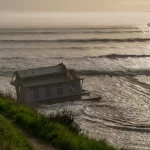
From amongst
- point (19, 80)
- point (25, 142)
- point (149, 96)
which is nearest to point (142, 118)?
point (149, 96)

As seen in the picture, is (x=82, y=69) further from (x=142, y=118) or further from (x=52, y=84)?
(x=142, y=118)

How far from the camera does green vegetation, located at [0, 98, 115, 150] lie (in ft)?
39.6

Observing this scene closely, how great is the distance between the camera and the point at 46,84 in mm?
29500

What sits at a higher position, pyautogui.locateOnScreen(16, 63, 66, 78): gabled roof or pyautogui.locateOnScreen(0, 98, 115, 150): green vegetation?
pyautogui.locateOnScreen(0, 98, 115, 150): green vegetation

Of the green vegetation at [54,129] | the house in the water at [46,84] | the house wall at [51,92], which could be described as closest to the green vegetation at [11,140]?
the green vegetation at [54,129]

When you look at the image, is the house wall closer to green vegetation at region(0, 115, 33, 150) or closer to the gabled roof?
the gabled roof

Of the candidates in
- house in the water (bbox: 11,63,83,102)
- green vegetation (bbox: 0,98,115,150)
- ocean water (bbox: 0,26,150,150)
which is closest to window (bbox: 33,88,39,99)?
house in the water (bbox: 11,63,83,102)

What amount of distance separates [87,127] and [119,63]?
32.5 meters


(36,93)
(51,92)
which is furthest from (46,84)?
(36,93)

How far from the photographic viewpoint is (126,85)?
3738 centimetres

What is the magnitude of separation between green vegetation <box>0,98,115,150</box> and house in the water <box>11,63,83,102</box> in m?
12.3

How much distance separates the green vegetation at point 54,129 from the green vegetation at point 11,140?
44.9 inches

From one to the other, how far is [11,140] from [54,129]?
87.3 inches

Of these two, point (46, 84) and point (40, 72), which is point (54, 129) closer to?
point (46, 84)
